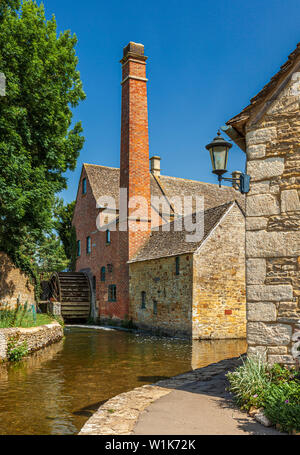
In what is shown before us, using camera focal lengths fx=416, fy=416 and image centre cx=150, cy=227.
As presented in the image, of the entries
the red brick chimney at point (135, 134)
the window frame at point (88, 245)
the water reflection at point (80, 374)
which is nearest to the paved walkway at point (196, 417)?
A: the water reflection at point (80, 374)

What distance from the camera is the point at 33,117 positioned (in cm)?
1366

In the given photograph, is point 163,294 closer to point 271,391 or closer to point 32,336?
point 32,336

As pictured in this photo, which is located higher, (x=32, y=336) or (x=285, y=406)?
(x=285, y=406)

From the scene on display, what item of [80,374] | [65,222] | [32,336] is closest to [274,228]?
[80,374]

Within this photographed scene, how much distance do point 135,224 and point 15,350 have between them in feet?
35.9

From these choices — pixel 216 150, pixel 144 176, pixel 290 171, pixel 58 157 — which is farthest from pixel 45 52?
pixel 290 171

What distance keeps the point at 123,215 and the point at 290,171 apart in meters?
15.5

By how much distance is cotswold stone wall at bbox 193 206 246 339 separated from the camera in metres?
15.4

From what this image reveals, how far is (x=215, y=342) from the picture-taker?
14.8 m

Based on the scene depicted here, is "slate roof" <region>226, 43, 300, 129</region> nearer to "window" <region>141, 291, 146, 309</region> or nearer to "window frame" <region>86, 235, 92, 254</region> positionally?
"window" <region>141, 291, 146, 309</region>

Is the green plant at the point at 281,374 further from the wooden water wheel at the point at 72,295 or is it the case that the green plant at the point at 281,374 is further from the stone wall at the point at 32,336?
the wooden water wheel at the point at 72,295

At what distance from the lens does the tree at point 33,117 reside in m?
12.5

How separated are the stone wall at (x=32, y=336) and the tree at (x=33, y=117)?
3.22 meters
